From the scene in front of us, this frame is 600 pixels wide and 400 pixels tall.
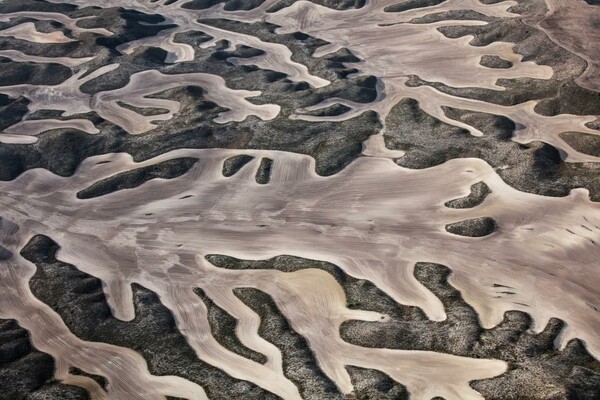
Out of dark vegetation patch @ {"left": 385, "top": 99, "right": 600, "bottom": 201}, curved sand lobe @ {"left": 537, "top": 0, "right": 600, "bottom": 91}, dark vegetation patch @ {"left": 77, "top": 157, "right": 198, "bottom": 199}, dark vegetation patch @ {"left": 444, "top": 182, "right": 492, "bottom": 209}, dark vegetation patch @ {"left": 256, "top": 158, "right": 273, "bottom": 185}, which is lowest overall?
dark vegetation patch @ {"left": 77, "top": 157, "right": 198, "bottom": 199}

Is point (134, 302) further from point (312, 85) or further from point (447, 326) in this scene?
point (312, 85)

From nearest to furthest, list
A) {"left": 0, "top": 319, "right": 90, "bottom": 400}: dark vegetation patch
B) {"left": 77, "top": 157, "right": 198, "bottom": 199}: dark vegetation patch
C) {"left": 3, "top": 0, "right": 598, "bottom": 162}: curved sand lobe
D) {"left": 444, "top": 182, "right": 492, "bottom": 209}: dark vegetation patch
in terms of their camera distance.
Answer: {"left": 0, "top": 319, "right": 90, "bottom": 400}: dark vegetation patch
{"left": 444, "top": 182, "right": 492, "bottom": 209}: dark vegetation patch
{"left": 77, "top": 157, "right": 198, "bottom": 199}: dark vegetation patch
{"left": 3, "top": 0, "right": 598, "bottom": 162}: curved sand lobe

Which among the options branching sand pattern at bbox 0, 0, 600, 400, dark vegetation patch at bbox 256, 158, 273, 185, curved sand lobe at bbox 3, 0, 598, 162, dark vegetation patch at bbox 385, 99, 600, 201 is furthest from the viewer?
curved sand lobe at bbox 3, 0, 598, 162

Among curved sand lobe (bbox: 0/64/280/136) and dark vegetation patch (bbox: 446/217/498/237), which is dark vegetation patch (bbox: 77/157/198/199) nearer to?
curved sand lobe (bbox: 0/64/280/136)

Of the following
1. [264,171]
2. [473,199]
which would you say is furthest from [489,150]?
[264,171]

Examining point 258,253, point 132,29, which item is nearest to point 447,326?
point 258,253

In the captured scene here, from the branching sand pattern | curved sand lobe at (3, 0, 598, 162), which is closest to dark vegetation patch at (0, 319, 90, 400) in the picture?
the branching sand pattern

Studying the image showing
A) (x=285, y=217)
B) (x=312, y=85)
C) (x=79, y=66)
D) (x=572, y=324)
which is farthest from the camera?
(x=79, y=66)
